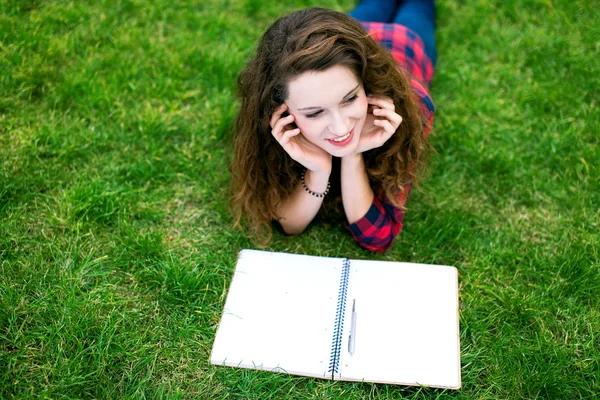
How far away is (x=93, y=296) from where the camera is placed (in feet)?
8.96

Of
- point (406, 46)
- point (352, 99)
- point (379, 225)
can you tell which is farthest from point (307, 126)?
point (406, 46)

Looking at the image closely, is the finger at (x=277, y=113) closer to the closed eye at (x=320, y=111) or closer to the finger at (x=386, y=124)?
the closed eye at (x=320, y=111)

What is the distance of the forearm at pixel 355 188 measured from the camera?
2.76m

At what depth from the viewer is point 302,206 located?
2.92 meters

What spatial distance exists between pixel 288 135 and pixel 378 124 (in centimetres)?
42

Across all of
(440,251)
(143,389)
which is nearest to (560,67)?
(440,251)

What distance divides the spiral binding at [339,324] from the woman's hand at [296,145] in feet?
1.69

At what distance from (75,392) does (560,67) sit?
3480 millimetres

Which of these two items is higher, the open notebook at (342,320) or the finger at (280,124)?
the finger at (280,124)

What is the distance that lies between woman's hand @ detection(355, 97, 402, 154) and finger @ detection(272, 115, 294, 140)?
363mm

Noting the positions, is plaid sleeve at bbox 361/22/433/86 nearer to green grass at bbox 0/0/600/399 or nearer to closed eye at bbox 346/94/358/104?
green grass at bbox 0/0/600/399

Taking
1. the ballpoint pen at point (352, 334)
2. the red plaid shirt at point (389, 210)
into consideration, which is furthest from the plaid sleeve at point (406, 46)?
the ballpoint pen at point (352, 334)

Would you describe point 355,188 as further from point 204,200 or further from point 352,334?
point 204,200

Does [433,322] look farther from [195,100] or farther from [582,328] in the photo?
[195,100]
